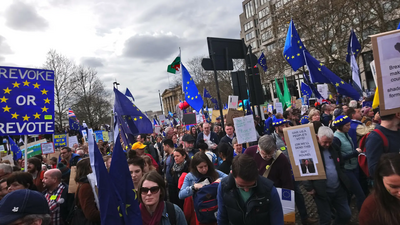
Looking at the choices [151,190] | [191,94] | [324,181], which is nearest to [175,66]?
[191,94]

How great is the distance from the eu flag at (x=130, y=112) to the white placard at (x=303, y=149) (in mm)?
3300

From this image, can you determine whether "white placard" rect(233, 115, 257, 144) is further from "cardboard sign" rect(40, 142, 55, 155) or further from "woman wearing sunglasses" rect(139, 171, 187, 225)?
"cardboard sign" rect(40, 142, 55, 155)

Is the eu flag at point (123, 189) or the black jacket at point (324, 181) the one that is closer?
the eu flag at point (123, 189)

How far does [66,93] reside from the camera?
32656 mm

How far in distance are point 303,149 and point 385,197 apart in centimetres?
211

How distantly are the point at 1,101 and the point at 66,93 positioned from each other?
3103 centimetres

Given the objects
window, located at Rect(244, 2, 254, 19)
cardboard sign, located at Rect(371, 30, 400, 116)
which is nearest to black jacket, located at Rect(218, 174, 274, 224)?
cardboard sign, located at Rect(371, 30, 400, 116)

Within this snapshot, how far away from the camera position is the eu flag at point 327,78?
20.9ft

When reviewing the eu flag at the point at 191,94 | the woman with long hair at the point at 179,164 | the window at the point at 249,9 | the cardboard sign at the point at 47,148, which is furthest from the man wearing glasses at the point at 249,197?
the window at the point at 249,9

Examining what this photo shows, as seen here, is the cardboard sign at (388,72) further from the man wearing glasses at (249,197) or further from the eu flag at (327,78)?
the eu flag at (327,78)

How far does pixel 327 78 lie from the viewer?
723cm

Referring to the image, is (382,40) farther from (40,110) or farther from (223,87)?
(223,87)

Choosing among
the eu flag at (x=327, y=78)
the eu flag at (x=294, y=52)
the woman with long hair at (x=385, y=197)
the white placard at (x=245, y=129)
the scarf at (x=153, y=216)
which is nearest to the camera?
the woman with long hair at (x=385, y=197)

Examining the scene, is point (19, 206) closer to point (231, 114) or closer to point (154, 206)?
point (154, 206)
